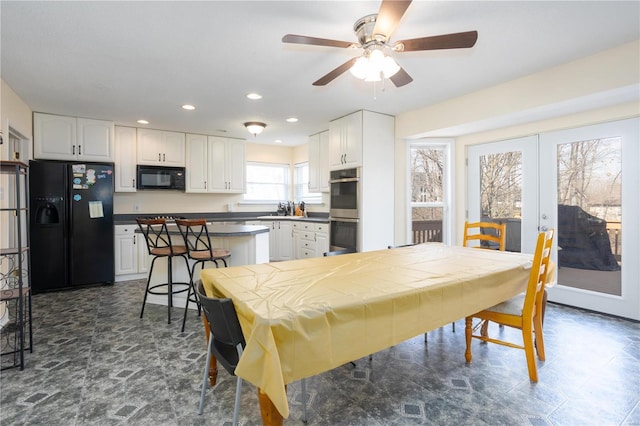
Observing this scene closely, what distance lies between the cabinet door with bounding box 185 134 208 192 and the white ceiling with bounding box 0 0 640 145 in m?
1.38

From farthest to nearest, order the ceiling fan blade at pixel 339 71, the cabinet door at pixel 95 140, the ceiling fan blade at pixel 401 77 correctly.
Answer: the cabinet door at pixel 95 140 → the ceiling fan blade at pixel 401 77 → the ceiling fan blade at pixel 339 71

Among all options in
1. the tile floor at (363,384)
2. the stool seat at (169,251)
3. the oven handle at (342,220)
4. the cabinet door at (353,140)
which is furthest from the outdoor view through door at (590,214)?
the stool seat at (169,251)

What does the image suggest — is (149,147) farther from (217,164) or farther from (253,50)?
(253,50)

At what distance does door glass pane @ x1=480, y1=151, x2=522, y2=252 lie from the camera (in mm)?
3832

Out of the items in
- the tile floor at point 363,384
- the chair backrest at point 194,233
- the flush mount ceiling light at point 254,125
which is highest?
the flush mount ceiling light at point 254,125

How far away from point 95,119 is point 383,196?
421 centimetres

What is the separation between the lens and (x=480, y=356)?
2373mm

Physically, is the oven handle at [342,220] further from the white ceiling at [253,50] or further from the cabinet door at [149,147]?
the cabinet door at [149,147]

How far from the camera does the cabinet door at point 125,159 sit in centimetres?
480

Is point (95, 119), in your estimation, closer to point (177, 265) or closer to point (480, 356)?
point (177, 265)

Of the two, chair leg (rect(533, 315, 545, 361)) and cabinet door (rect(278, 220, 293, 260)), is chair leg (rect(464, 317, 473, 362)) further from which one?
cabinet door (rect(278, 220, 293, 260))

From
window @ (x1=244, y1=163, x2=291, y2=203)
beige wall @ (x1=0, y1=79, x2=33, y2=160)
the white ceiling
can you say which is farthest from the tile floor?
window @ (x1=244, y1=163, x2=291, y2=203)

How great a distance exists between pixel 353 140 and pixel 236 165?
8.17ft

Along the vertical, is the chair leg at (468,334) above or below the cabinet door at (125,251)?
below
